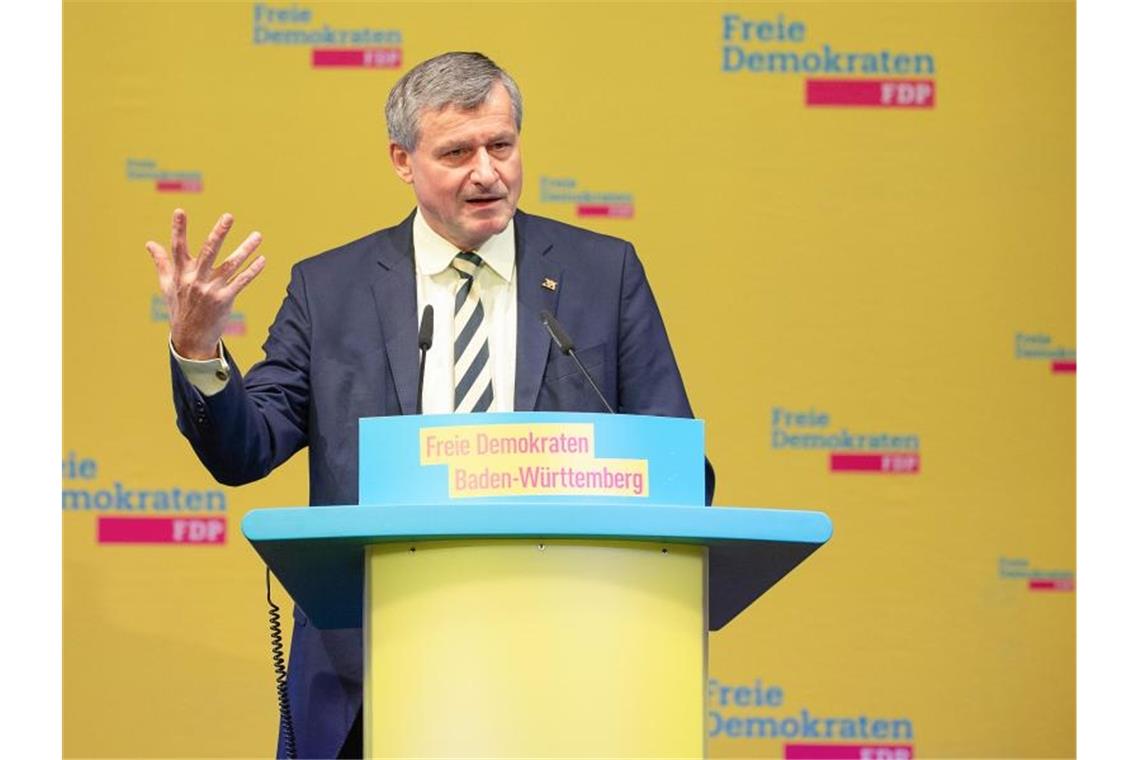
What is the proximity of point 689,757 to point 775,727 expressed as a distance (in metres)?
2.77

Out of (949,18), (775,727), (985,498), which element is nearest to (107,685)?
(775,727)

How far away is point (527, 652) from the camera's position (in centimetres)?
195

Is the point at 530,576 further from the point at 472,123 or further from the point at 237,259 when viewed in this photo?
the point at 472,123

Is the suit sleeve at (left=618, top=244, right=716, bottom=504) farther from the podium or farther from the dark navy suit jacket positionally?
the podium

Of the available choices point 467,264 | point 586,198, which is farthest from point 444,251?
point 586,198

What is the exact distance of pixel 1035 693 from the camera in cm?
476

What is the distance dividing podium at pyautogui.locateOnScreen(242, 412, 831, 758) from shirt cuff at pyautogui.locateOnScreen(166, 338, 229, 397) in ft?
1.22

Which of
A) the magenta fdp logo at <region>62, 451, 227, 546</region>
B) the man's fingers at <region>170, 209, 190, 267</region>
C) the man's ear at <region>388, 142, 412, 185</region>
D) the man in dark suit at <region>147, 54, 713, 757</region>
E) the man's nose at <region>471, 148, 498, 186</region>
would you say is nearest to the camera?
the man's fingers at <region>170, 209, 190, 267</region>

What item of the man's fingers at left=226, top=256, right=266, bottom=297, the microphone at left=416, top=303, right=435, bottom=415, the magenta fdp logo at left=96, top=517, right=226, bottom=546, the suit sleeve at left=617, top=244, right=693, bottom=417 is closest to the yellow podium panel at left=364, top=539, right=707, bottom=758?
the man's fingers at left=226, top=256, right=266, bottom=297

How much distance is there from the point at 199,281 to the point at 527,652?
2.14 feet

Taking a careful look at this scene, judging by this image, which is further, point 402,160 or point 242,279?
point 402,160

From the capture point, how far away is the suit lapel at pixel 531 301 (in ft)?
9.05

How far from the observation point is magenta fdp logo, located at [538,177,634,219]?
4.80 m

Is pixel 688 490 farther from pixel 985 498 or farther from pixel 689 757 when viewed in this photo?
pixel 985 498
